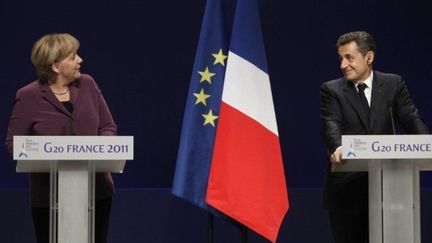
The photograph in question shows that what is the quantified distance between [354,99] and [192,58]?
1.83 meters

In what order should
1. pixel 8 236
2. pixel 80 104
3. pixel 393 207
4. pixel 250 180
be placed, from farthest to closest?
1. pixel 8 236
2. pixel 250 180
3. pixel 80 104
4. pixel 393 207

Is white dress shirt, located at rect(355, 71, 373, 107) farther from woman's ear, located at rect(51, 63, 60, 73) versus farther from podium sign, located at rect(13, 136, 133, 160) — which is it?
woman's ear, located at rect(51, 63, 60, 73)

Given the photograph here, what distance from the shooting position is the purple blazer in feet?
14.9

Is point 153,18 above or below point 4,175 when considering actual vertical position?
Answer: above

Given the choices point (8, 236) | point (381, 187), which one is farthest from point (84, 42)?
point (381, 187)

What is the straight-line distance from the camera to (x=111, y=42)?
20.7ft

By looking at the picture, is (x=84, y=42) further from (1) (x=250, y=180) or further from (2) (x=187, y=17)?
(1) (x=250, y=180)

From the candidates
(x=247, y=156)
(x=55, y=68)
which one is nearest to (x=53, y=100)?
(x=55, y=68)

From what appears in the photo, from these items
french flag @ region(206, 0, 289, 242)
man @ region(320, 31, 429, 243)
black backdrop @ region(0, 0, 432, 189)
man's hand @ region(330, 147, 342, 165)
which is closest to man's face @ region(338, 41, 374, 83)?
man @ region(320, 31, 429, 243)

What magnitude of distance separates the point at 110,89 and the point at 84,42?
356 millimetres

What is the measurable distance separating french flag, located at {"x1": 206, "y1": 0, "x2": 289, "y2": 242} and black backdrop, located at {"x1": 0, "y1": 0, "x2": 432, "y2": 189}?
2.85 feet

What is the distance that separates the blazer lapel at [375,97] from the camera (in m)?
4.68

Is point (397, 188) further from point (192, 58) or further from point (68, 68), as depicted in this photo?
point (192, 58)

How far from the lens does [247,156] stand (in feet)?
17.8
